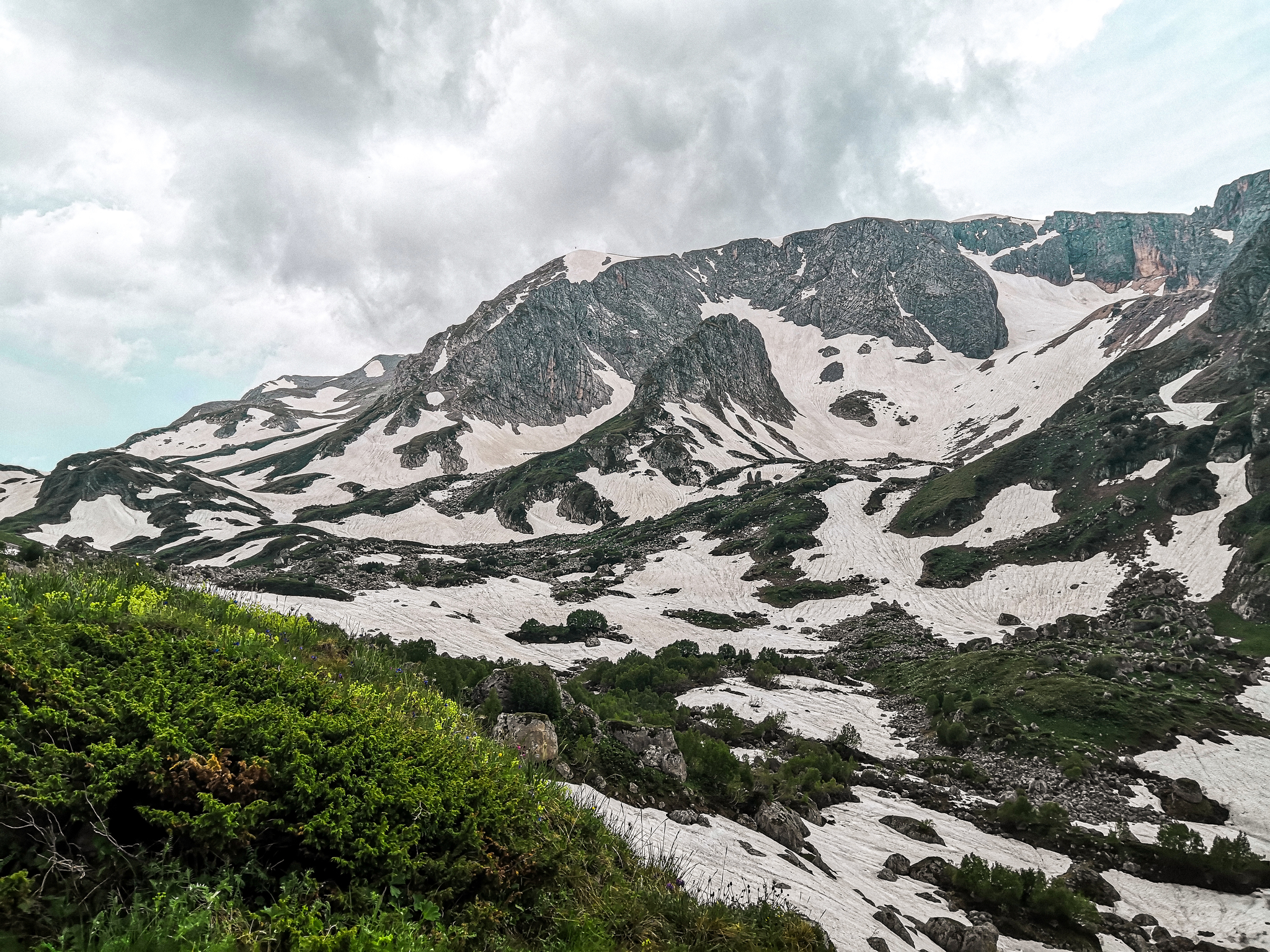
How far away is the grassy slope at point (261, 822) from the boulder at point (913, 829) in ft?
36.9

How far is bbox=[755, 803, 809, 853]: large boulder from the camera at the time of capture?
11250mm

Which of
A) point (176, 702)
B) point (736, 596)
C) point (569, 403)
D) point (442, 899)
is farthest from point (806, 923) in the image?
point (569, 403)

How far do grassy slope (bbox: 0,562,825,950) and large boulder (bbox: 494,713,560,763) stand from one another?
109 inches

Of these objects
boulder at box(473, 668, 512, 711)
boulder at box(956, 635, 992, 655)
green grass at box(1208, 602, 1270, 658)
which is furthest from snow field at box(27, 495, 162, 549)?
green grass at box(1208, 602, 1270, 658)

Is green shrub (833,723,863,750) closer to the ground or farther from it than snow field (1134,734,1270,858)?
farther from it

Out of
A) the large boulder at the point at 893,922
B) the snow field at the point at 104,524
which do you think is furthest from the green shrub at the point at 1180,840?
the snow field at the point at 104,524

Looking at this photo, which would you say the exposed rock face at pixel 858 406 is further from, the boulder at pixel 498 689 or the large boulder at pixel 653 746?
the boulder at pixel 498 689

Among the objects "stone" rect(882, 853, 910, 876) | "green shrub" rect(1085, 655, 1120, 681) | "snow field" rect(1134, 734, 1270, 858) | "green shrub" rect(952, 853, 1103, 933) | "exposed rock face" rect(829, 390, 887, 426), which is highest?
"exposed rock face" rect(829, 390, 887, 426)

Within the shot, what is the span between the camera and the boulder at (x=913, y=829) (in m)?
15.0

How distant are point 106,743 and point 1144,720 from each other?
111 ft

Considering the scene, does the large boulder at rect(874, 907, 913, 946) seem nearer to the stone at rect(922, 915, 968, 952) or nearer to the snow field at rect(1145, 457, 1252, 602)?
the stone at rect(922, 915, 968, 952)

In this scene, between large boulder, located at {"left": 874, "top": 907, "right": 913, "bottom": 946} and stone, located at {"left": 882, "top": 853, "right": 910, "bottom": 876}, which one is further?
stone, located at {"left": 882, "top": 853, "right": 910, "bottom": 876}

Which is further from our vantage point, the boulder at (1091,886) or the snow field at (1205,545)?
the snow field at (1205,545)

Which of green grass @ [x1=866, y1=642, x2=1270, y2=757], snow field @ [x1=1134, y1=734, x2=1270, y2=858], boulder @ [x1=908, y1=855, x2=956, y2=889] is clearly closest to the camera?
boulder @ [x1=908, y1=855, x2=956, y2=889]
